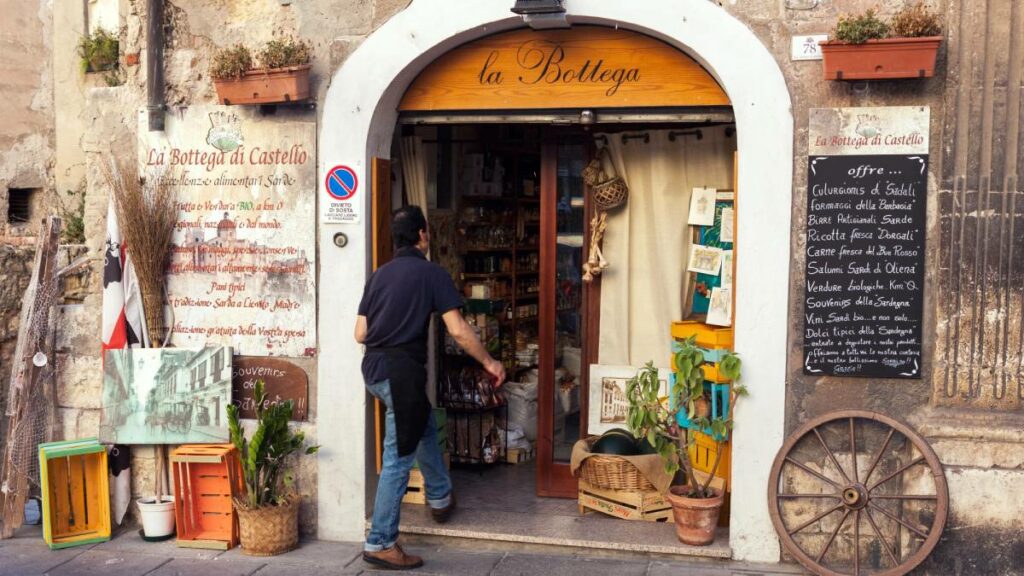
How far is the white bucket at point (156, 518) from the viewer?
6.18m

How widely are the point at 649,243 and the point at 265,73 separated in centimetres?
255

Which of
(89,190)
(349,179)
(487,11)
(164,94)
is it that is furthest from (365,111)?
(89,190)

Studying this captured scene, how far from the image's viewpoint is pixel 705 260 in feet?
21.3

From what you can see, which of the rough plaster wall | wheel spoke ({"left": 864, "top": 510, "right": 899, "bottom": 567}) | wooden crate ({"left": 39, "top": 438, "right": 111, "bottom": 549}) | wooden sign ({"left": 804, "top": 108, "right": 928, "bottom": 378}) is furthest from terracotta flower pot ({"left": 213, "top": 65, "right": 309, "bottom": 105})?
the rough plaster wall

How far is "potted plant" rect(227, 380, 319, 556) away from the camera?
19.1 feet

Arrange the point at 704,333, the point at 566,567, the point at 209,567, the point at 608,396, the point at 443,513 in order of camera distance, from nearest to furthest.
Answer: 1. the point at 566,567
2. the point at 209,567
3. the point at 443,513
4. the point at 704,333
5. the point at 608,396

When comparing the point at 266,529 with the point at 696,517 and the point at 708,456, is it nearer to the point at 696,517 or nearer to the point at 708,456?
the point at 696,517

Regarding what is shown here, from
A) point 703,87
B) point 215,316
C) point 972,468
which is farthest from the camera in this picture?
point 215,316

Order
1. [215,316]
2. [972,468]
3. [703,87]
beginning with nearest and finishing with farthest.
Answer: [972,468], [703,87], [215,316]

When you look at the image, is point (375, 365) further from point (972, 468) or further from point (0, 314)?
point (972, 468)

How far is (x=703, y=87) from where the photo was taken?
5824 millimetres

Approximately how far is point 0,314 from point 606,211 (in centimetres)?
382

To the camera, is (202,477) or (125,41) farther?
(125,41)

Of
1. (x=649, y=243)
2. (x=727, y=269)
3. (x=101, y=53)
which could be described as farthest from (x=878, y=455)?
(x=101, y=53)
